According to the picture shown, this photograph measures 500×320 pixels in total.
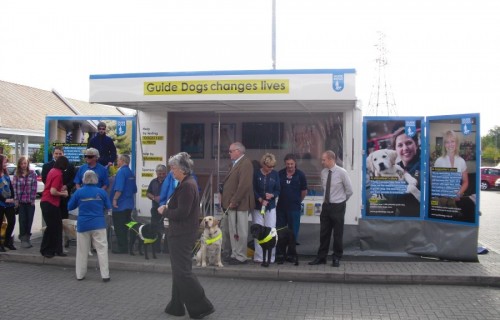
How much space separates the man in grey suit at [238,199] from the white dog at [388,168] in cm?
246

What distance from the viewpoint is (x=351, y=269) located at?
7.95 metres

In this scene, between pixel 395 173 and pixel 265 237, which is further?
pixel 395 173

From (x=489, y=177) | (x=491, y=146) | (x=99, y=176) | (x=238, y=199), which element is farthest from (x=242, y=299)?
(x=491, y=146)

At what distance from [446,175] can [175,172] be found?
209 inches

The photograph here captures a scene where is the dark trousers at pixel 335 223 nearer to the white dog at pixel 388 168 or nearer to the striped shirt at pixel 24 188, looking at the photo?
the white dog at pixel 388 168

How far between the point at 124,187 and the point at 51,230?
1433mm

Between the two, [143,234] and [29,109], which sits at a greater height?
[29,109]

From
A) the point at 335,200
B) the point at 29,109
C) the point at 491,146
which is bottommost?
the point at 335,200

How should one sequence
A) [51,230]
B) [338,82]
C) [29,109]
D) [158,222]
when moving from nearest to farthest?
[338,82], [51,230], [158,222], [29,109]

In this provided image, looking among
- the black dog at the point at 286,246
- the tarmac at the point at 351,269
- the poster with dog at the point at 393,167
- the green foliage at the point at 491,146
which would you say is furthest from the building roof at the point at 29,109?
the green foliage at the point at 491,146

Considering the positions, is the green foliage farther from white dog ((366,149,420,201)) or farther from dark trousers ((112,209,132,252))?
dark trousers ((112,209,132,252))

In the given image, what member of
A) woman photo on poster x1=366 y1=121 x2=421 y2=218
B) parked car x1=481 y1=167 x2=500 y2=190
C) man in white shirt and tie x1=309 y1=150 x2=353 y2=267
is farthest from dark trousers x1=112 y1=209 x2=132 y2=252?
parked car x1=481 y1=167 x2=500 y2=190

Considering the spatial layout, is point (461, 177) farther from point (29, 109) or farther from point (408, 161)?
point (29, 109)

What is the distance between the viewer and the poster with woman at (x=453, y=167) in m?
8.57
